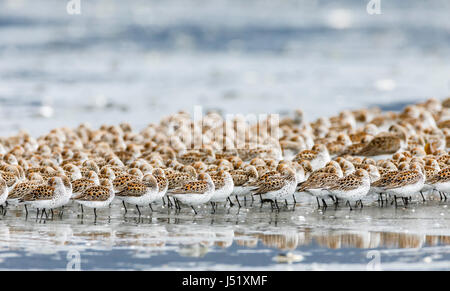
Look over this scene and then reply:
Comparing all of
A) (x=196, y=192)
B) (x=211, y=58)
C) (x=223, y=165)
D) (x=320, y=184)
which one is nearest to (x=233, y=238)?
(x=196, y=192)

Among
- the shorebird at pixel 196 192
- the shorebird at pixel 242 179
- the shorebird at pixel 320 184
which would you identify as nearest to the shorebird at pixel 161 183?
the shorebird at pixel 196 192

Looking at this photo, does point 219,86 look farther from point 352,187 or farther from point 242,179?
point 352,187

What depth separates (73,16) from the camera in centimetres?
4853

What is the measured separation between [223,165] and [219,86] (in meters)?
16.3

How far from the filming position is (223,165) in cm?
1414

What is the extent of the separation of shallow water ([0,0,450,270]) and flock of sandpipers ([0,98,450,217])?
1.09 feet

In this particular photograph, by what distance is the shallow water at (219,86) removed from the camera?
32.6 feet

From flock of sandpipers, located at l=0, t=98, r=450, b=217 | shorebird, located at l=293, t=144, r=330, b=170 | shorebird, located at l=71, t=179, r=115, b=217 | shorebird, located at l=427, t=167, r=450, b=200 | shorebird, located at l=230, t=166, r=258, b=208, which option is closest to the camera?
shorebird, located at l=71, t=179, r=115, b=217

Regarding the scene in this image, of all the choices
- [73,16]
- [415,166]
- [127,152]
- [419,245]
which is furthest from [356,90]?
[73,16]

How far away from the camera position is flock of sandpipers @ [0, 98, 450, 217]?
40.7 feet

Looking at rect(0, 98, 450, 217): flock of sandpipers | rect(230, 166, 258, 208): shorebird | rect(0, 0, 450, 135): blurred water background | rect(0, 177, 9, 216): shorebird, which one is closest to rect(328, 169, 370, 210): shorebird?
rect(0, 98, 450, 217): flock of sandpipers

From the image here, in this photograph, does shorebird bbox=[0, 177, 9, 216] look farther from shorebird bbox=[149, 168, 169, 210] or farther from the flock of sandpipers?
shorebird bbox=[149, 168, 169, 210]
